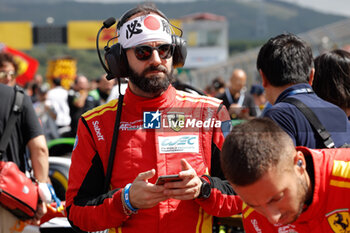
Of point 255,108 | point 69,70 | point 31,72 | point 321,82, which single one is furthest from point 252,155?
point 69,70

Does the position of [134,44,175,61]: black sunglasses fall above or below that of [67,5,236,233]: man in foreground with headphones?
above

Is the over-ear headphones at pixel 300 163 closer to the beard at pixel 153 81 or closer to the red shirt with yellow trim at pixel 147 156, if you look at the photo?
the red shirt with yellow trim at pixel 147 156

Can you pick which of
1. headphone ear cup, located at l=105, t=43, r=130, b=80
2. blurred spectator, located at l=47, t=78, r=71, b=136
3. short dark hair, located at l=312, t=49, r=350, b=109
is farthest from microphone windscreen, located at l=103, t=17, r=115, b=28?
blurred spectator, located at l=47, t=78, r=71, b=136

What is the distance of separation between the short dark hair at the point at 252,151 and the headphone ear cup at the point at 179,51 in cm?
107

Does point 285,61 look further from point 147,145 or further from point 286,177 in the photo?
point 286,177

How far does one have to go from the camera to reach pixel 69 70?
817 inches

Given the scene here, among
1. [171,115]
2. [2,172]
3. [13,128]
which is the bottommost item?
[2,172]

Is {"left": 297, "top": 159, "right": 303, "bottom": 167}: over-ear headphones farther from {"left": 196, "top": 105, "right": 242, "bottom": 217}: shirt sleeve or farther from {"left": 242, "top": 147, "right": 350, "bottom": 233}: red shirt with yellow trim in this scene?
{"left": 196, "top": 105, "right": 242, "bottom": 217}: shirt sleeve

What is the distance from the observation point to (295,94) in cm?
266

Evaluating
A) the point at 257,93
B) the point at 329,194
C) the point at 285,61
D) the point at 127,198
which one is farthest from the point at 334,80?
the point at 257,93

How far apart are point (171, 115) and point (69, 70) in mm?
18544

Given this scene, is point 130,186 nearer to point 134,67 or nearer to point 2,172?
point 134,67

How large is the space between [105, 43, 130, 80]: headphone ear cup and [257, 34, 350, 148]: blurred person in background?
72cm

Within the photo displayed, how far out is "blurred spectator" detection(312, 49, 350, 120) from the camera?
3.07m
